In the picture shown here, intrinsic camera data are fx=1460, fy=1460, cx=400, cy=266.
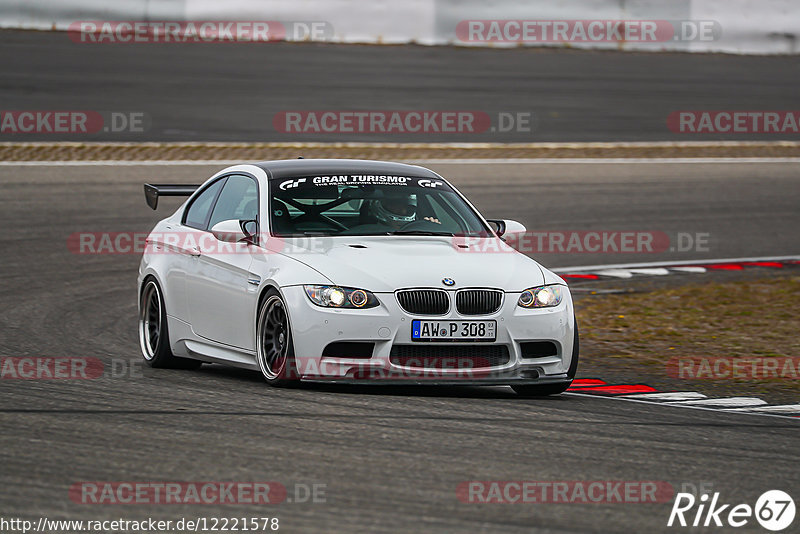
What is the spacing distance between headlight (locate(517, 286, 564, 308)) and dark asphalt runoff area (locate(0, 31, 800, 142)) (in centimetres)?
1357

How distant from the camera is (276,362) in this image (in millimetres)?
8258

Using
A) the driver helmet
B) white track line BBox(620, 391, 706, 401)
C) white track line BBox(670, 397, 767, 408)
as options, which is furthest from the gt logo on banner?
white track line BBox(670, 397, 767, 408)

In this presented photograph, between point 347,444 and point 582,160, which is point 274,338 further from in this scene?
point 582,160

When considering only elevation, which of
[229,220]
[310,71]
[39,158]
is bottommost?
[229,220]

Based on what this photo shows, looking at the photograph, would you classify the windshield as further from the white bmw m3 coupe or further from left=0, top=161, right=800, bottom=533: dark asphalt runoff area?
left=0, top=161, right=800, bottom=533: dark asphalt runoff area

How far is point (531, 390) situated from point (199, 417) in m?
2.23

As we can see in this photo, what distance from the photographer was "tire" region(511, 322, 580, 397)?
8406mm

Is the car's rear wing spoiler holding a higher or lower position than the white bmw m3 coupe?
higher

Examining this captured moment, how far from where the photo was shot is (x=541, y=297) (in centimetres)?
824

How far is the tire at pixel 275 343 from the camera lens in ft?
26.5

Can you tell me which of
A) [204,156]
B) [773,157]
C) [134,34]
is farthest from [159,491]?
[134,34]

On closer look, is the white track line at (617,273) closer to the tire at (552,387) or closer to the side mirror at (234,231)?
the tire at (552,387)

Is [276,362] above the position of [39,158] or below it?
below

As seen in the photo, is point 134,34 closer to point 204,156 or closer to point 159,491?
point 204,156
